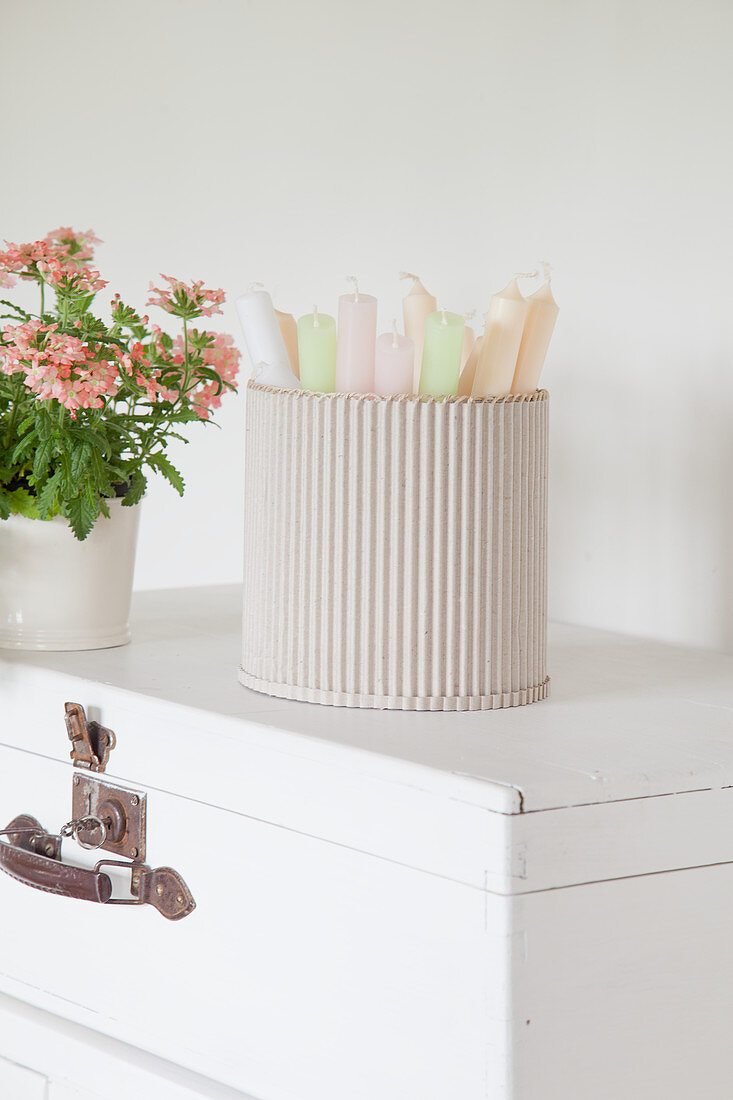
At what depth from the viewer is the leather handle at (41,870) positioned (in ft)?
2.64

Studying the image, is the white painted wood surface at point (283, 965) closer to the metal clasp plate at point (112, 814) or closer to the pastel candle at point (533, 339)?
the metal clasp plate at point (112, 814)

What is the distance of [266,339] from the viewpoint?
85 centimetres

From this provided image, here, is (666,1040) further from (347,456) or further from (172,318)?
(172,318)

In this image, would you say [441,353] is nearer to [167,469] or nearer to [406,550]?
[406,550]

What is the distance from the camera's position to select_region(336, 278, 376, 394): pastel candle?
0.78 metres

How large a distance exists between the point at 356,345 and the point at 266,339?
9cm

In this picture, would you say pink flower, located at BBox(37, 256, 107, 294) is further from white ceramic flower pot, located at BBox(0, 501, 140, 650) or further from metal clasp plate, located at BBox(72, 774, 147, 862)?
metal clasp plate, located at BBox(72, 774, 147, 862)

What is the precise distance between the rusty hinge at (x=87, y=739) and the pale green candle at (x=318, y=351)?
260 millimetres

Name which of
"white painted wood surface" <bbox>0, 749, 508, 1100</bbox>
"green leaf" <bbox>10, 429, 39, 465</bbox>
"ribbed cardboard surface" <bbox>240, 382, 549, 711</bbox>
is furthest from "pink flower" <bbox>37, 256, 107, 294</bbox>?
"white painted wood surface" <bbox>0, 749, 508, 1100</bbox>

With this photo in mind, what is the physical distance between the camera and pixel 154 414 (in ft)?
3.16

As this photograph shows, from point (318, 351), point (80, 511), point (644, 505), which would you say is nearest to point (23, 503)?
point (80, 511)

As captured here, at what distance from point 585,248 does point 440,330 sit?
356 millimetres

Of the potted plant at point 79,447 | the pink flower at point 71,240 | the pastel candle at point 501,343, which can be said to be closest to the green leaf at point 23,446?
the potted plant at point 79,447

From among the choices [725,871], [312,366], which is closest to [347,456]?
[312,366]
